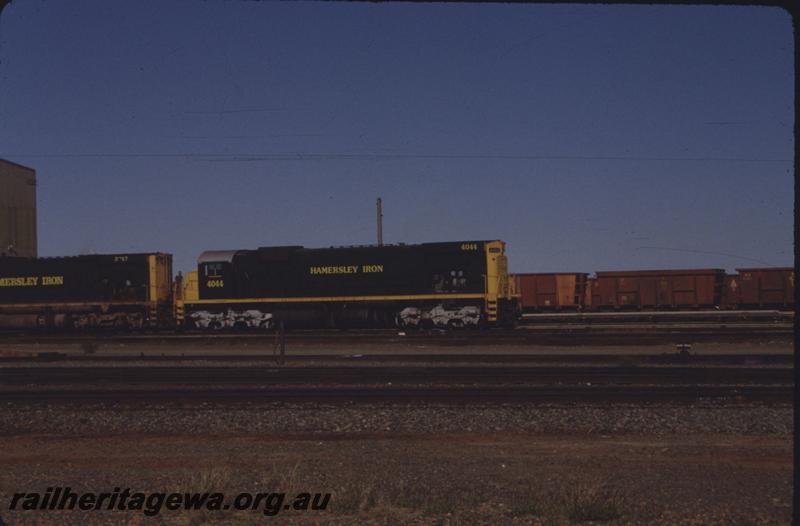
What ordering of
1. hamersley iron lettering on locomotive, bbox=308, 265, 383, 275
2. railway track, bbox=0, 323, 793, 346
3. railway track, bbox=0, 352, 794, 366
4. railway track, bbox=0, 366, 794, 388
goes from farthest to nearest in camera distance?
hamersley iron lettering on locomotive, bbox=308, 265, 383, 275, railway track, bbox=0, 323, 793, 346, railway track, bbox=0, 352, 794, 366, railway track, bbox=0, 366, 794, 388

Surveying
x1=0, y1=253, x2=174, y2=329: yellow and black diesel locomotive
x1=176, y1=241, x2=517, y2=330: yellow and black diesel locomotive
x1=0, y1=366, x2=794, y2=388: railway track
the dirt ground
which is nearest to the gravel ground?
the dirt ground

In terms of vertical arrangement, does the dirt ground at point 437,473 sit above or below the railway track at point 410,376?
below

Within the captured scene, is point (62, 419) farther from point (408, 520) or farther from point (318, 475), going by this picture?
point (408, 520)

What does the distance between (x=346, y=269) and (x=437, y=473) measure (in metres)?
23.3

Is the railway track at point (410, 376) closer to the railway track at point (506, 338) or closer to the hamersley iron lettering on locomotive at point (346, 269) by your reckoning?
the railway track at point (506, 338)

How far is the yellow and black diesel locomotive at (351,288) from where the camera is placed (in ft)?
96.3

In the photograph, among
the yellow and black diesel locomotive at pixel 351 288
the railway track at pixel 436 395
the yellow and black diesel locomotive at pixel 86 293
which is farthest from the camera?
the yellow and black diesel locomotive at pixel 86 293

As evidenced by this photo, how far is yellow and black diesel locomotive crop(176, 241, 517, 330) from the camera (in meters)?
29.3

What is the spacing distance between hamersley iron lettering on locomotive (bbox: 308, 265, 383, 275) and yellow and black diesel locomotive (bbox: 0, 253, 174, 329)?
7.49 metres

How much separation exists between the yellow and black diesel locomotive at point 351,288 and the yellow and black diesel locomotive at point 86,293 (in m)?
1.53

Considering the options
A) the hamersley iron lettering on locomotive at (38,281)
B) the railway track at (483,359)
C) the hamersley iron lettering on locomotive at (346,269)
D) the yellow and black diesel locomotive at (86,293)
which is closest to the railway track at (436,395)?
the railway track at (483,359)

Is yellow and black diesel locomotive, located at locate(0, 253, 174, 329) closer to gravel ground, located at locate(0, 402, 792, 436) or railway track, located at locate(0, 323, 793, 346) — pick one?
railway track, located at locate(0, 323, 793, 346)

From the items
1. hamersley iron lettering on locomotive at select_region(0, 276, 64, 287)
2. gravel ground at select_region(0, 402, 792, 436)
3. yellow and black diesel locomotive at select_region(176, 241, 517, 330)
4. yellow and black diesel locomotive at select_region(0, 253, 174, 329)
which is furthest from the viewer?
hamersley iron lettering on locomotive at select_region(0, 276, 64, 287)

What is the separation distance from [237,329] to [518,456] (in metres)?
24.1
